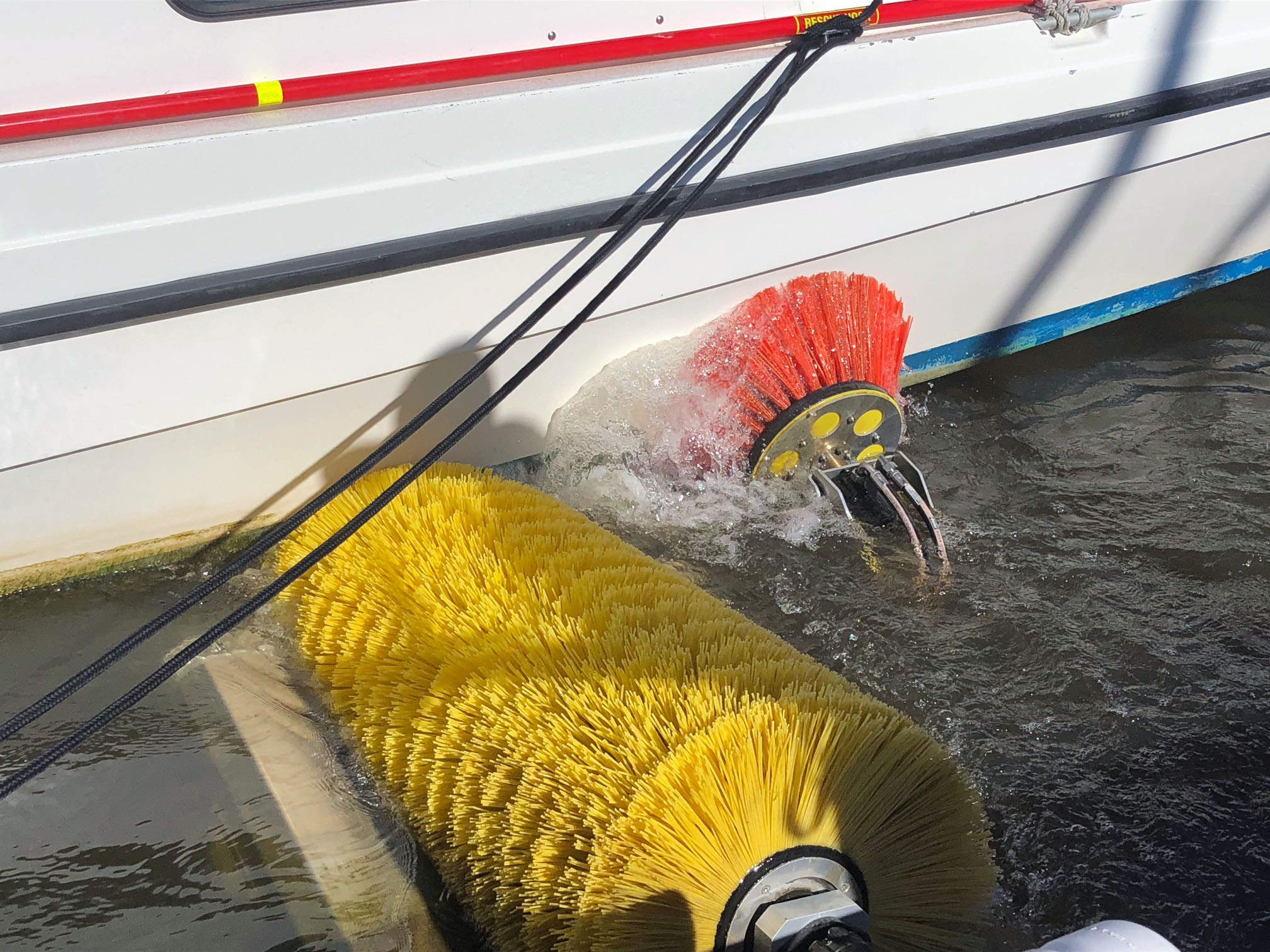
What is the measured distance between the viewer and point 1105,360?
387 cm

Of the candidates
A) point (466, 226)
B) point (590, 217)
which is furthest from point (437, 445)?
point (590, 217)

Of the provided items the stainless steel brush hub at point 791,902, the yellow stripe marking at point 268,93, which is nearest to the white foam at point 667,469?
the yellow stripe marking at point 268,93

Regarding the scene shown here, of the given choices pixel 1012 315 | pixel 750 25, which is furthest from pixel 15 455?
pixel 1012 315

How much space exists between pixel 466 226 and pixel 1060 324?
2.36 meters

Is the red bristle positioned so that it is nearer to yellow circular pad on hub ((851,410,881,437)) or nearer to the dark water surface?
yellow circular pad on hub ((851,410,881,437))

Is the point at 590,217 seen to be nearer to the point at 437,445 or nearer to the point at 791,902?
the point at 437,445

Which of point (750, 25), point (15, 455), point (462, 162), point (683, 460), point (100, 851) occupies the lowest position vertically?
point (100, 851)

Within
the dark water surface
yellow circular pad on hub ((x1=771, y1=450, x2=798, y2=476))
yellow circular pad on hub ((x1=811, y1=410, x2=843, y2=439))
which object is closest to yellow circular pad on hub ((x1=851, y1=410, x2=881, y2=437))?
yellow circular pad on hub ((x1=811, y1=410, x2=843, y2=439))

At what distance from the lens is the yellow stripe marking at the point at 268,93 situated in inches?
81.1

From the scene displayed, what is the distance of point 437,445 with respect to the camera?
7.50 feet

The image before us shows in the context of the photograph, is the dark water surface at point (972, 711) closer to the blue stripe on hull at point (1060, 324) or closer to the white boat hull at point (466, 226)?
the blue stripe on hull at point (1060, 324)

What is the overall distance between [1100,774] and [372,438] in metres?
1.73

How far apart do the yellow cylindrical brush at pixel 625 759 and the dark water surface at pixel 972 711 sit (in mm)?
245

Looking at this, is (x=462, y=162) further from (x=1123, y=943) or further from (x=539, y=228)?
(x=1123, y=943)
